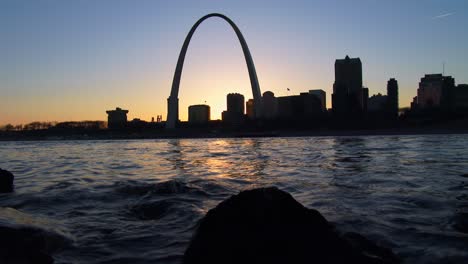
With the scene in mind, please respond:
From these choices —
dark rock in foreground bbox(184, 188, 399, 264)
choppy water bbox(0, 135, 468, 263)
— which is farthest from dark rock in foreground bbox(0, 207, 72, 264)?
dark rock in foreground bbox(184, 188, 399, 264)

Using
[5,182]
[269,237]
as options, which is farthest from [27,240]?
[5,182]

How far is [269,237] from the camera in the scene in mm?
4188

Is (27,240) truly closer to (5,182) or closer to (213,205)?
(213,205)

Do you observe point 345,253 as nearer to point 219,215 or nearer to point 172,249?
point 219,215

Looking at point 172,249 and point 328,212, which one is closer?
point 172,249

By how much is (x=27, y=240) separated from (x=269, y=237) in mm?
3301

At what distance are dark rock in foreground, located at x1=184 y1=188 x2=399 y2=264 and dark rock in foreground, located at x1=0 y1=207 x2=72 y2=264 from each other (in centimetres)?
209

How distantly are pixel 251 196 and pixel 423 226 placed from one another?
3641 millimetres

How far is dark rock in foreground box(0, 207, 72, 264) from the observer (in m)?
4.97

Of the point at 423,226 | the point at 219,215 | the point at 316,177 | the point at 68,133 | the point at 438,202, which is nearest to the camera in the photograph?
the point at 219,215

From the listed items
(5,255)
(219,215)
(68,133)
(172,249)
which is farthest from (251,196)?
(68,133)

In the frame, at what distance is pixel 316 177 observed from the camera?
14125 millimetres

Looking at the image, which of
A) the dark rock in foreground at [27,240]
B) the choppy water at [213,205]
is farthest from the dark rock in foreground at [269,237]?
the dark rock in foreground at [27,240]

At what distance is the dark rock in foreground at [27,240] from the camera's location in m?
4.97
